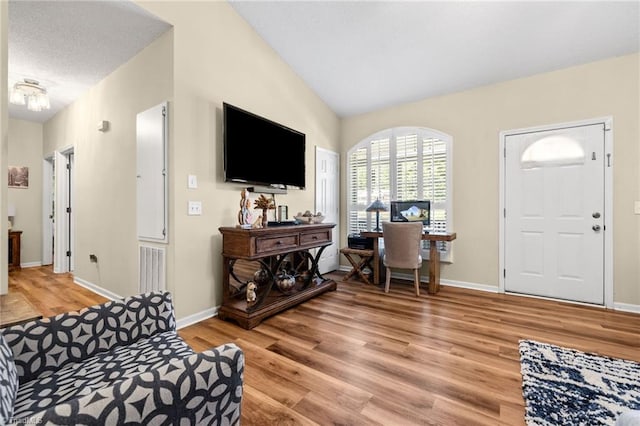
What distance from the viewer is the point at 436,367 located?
6.22 ft

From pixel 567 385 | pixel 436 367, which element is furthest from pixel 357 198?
pixel 567 385

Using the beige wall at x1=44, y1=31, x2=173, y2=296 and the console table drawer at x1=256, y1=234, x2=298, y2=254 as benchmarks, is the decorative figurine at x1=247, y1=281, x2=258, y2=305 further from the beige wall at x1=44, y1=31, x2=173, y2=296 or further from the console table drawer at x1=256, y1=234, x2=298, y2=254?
the beige wall at x1=44, y1=31, x2=173, y2=296

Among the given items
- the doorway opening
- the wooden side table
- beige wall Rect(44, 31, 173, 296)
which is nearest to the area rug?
beige wall Rect(44, 31, 173, 296)

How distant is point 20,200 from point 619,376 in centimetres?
792

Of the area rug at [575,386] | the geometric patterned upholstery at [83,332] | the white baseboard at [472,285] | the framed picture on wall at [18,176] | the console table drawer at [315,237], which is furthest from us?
the framed picture on wall at [18,176]

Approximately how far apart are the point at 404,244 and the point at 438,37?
91.0 inches

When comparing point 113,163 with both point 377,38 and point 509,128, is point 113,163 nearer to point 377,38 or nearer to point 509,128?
point 377,38

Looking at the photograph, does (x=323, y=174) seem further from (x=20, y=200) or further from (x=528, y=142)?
(x=20, y=200)

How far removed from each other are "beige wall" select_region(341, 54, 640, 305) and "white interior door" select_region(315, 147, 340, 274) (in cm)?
93

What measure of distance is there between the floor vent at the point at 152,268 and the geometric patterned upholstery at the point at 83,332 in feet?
3.90

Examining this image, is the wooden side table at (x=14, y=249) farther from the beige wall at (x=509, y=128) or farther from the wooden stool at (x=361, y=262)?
the beige wall at (x=509, y=128)

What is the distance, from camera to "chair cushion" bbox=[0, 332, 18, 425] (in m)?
0.75

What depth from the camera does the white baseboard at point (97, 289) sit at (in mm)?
3248

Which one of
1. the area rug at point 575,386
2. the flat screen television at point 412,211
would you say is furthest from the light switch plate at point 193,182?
the area rug at point 575,386
